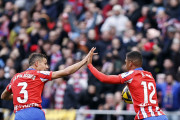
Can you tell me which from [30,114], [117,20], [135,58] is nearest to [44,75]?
[30,114]

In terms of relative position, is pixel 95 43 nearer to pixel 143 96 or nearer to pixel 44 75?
pixel 44 75

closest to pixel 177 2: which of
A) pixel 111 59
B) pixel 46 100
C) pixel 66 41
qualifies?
pixel 111 59

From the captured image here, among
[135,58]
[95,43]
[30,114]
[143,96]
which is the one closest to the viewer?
[143,96]

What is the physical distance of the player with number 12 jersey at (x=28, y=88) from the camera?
853 cm

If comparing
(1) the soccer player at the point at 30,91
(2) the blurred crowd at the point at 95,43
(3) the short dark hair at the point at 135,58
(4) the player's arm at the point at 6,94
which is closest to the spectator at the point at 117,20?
(2) the blurred crowd at the point at 95,43

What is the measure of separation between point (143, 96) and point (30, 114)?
2186 mm

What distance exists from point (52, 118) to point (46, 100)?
3.64 feet

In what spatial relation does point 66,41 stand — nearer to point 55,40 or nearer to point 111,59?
point 55,40

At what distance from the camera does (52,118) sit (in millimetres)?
13523

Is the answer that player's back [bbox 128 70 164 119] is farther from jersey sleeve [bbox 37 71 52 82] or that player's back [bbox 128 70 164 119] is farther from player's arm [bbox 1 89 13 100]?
player's arm [bbox 1 89 13 100]

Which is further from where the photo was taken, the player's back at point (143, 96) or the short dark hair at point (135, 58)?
the short dark hair at point (135, 58)

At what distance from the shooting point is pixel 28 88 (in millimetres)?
8547

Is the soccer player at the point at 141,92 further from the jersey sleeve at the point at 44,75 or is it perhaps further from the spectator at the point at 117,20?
the spectator at the point at 117,20

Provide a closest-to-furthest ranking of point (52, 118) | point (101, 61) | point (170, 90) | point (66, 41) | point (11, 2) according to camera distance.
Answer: point (170, 90), point (52, 118), point (101, 61), point (66, 41), point (11, 2)
